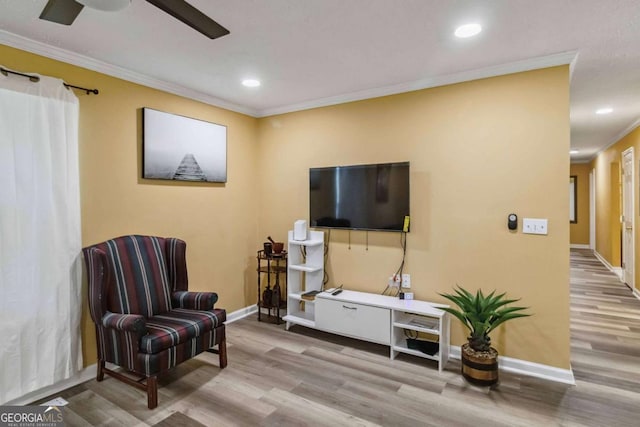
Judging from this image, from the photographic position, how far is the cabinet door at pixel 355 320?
3180 millimetres

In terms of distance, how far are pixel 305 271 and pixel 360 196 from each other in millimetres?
1075

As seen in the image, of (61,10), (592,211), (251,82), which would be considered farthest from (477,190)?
(592,211)

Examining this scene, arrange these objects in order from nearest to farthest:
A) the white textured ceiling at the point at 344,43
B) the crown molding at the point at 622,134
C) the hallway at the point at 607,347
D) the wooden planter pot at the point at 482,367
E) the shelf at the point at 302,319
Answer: the white textured ceiling at the point at 344,43
the hallway at the point at 607,347
the wooden planter pot at the point at 482,367
the shelf at the point at 302,319
the crown molding at the point at 622,134

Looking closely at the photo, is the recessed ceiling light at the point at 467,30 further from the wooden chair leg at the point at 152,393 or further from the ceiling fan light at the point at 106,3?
the wooden chair leg at the point at 152,393

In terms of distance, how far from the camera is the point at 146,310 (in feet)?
9.47

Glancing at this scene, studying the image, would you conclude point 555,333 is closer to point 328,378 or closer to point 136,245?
point 328,378

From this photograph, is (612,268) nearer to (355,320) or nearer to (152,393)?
(355,320)

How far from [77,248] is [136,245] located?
0.41 m

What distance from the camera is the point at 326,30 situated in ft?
7.66

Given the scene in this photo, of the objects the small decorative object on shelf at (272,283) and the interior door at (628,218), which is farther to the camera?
the interior door at (628,218)

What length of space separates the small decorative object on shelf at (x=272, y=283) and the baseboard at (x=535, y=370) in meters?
2.30

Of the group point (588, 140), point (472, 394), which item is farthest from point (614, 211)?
point (472, 394)

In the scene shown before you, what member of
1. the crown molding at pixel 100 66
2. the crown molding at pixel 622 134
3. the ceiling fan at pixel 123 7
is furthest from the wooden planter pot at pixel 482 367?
the crown molding at pixel 622 134

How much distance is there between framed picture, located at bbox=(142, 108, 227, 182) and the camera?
3.27 m
